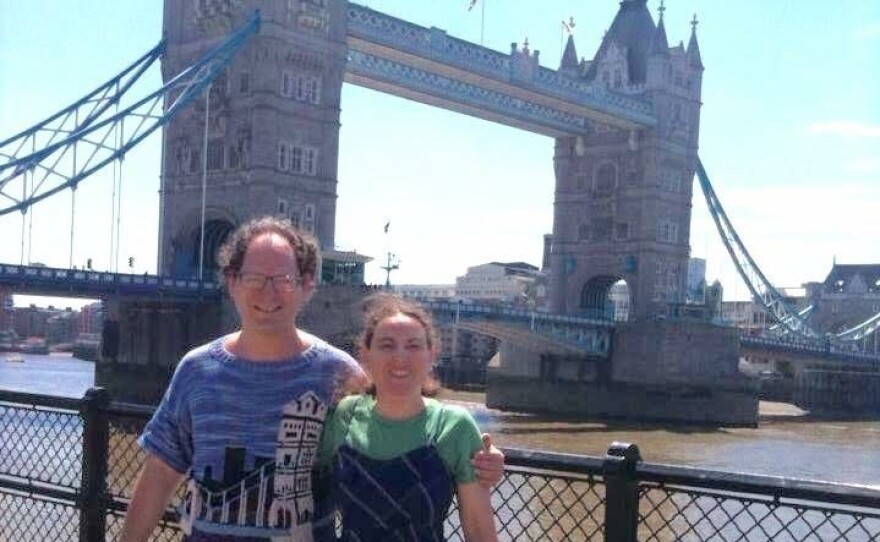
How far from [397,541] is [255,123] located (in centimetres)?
3279

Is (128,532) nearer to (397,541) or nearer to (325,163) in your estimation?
(397,541)

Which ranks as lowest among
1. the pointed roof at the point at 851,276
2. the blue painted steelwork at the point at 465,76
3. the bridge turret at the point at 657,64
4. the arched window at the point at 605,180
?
the pointed roof at the point at 851,276

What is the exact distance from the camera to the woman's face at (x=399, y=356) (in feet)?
8.39

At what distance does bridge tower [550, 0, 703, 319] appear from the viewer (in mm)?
48219

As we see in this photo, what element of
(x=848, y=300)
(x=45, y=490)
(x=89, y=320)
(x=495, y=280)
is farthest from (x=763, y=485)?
(x=89, y=320)

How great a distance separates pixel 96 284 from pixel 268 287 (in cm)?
2896

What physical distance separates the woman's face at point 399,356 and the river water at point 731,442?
18713mm

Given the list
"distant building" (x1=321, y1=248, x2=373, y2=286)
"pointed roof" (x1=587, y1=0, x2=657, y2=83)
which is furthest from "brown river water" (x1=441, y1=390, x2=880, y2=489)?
"pointed roof" (x1=587, y1=0, x2=657, y2=83)

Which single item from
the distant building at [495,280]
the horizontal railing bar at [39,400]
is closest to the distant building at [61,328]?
the distant building at [495,280]

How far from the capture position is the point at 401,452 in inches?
98.2

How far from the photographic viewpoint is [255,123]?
3428cm

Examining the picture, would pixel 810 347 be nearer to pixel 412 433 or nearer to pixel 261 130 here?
pixel 261 130

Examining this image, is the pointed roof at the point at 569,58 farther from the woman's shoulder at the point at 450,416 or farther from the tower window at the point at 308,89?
the woman's shoulder at the point at 450,416

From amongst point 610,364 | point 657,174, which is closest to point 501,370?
point 610,364
